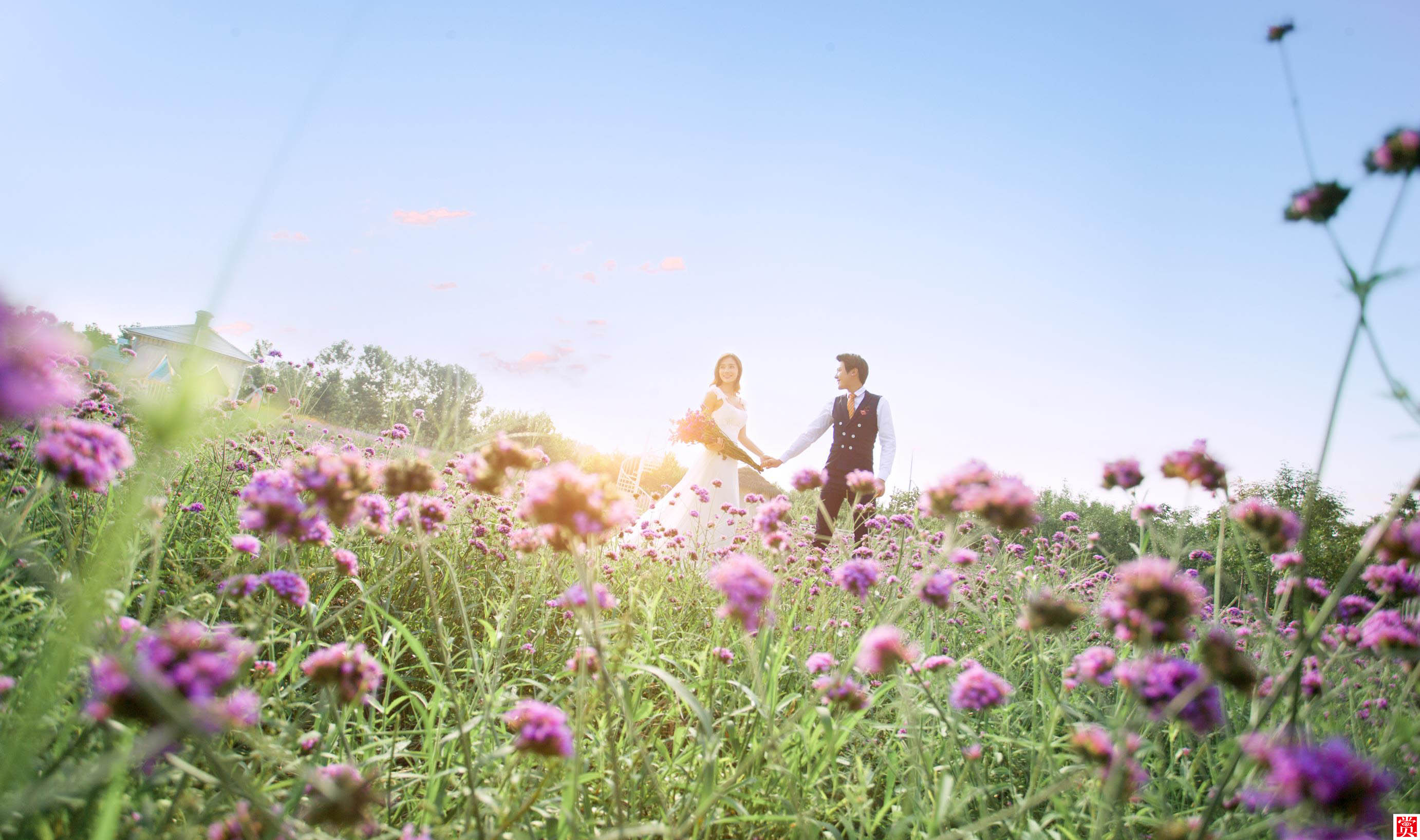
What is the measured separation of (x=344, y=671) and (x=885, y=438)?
6524 millimetres

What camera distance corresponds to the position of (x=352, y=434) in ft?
28.3

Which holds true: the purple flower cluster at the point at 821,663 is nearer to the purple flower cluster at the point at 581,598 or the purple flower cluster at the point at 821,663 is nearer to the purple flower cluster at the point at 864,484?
the purple flower cluster at the point at 864,484

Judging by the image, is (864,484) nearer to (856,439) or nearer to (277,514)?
(277,514)

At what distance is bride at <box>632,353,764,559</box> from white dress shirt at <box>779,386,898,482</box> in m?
0.66

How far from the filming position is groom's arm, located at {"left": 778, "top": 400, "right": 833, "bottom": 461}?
293 inches

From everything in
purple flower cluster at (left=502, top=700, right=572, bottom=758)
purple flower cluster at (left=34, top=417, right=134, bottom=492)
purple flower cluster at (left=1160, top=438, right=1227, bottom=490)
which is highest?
purple flower cluster at (left=34, top=417, right=134, bottom=492)

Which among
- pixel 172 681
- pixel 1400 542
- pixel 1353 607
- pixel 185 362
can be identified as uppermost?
pixel 185 362

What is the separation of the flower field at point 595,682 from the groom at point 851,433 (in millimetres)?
3887

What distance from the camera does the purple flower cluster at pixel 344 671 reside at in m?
1.06

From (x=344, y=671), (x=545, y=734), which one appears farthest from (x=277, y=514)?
(x=545, y=734)

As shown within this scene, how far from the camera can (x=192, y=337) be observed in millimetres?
854

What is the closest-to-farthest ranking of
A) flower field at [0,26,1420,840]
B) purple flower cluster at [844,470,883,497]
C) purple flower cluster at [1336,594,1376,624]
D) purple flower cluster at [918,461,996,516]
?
flower field at [0,26,1420,840], purple flower cluster at [918,461,996,516], purple flower cluster at [1336,594,1376,624], purple flower cluster at [844,470,883,497]

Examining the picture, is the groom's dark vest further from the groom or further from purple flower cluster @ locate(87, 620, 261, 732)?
purple flower cluster @ locate(87, 620, 261, 732)

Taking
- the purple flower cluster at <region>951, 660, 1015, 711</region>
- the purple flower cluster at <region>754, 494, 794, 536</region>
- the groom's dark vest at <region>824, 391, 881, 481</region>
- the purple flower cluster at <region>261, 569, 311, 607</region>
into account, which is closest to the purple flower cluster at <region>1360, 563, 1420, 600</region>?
the purple flower cluster at <region>951, 660, 1015, 711</region>
